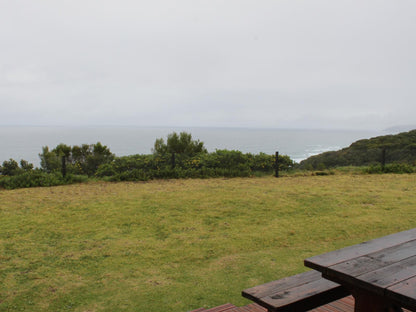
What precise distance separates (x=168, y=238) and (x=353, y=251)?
125 inches

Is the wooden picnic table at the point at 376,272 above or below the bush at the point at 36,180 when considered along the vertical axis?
above

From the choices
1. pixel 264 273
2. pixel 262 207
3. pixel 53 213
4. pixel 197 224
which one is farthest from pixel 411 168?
pixel 53 213

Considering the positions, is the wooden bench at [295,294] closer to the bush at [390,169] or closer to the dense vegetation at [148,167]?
the dense vegetation at [148,167]

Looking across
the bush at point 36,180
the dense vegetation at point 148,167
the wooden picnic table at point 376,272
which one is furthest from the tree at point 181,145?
the wooden picnic table at point 376,272

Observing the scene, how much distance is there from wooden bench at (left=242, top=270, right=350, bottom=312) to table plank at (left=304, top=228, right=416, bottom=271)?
0.25 meters

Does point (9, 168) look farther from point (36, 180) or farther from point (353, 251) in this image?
point (353, 251)

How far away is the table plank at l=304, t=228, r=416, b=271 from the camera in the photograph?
185 cm

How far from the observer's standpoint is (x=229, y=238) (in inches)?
187

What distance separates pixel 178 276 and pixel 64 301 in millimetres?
1113

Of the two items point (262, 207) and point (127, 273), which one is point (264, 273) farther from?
point (262, 207)

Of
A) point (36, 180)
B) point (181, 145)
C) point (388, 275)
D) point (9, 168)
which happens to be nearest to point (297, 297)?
point (388, 275)

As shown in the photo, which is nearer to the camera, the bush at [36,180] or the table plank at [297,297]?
the table plank at [297,297]

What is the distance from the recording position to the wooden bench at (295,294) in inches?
76.4

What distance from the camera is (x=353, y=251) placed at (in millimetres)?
1992
